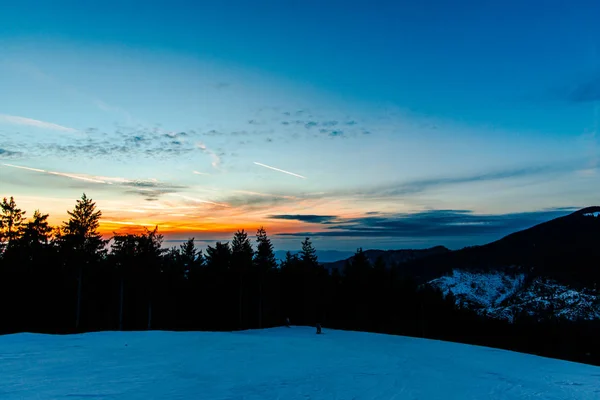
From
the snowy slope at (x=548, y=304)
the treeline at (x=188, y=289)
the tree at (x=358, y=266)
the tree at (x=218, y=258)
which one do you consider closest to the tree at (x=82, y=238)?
the treeline at (x=188, y=289)

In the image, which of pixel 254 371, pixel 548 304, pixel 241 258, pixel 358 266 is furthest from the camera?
pixel 548 304

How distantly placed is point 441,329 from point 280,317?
27422mm

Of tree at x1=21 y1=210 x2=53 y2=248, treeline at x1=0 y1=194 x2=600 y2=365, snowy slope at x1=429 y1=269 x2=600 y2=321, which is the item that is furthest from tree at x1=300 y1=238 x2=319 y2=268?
snowy slope at x1=429 y1=269 x2=600 y2=321

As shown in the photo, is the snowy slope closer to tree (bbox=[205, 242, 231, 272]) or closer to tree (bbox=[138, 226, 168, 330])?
tree (bbox=[205, 242, 231, 272])

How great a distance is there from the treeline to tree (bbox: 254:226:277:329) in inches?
4.6

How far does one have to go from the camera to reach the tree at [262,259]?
140 feet

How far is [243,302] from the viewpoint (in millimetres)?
44781

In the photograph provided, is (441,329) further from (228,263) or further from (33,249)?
(33,249)

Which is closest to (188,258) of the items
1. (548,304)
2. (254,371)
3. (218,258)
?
(218,258)

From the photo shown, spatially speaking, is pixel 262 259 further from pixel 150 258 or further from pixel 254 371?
pixel 254 371

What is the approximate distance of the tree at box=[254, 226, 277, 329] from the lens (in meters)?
42.6

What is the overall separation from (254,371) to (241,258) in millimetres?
28796

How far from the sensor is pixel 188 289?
42.4m

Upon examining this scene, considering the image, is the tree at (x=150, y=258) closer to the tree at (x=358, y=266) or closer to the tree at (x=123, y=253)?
the tree at (x=123, y=253)
